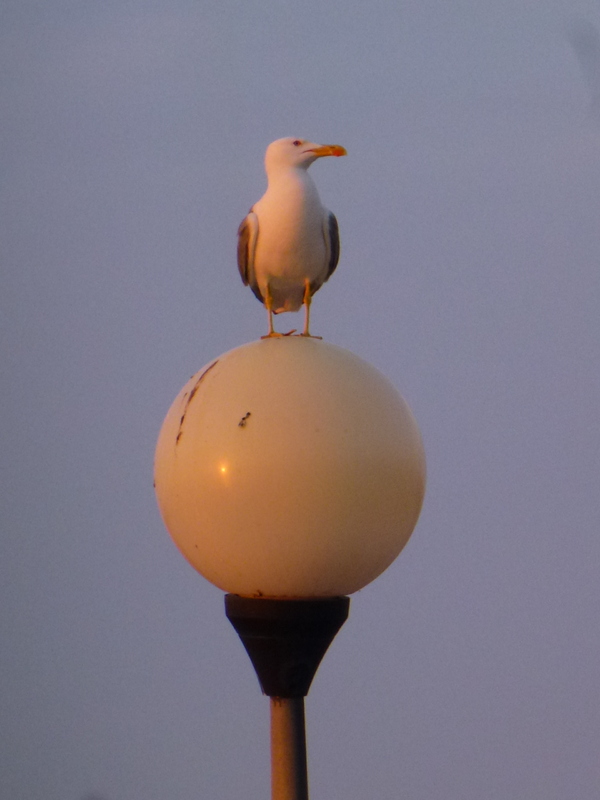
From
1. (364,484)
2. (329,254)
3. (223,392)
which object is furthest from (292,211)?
(364,484)

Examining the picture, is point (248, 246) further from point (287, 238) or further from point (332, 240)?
point (332, 240)

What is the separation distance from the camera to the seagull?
4.32 meters

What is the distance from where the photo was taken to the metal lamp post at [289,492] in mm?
2848

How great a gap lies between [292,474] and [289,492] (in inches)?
1.9

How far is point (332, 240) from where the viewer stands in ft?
14.7

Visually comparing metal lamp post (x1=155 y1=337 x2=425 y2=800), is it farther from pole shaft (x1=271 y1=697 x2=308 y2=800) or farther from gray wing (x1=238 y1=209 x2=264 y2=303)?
gray wing (x1=238 y1=209 x2=264 y2=303)

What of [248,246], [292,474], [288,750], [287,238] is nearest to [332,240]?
[287,238]

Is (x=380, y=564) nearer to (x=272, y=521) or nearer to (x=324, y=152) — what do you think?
(x=272, y=521)

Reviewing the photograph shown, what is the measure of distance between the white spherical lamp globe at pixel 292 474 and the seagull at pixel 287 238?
1195 mm

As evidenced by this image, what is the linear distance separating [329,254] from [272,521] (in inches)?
74.3

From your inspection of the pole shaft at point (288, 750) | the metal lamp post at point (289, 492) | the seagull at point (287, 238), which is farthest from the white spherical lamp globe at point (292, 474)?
the seagull at point (287, 238)

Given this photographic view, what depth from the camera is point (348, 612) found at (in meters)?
3.17

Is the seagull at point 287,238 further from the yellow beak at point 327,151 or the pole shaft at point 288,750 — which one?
the pole shaft at point 288,750

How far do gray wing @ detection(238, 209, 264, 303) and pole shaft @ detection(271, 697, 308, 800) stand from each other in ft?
6.32
